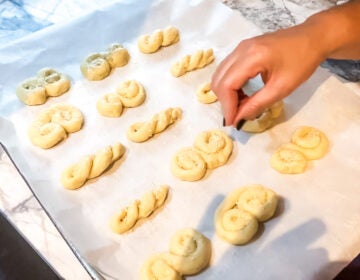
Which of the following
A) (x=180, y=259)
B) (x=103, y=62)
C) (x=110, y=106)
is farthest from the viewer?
(x=103, y=62)

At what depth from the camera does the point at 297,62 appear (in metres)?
0.89

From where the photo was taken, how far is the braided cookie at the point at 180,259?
856 millimetres

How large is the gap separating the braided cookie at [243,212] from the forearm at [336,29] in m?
0.32

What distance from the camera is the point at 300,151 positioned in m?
1.05

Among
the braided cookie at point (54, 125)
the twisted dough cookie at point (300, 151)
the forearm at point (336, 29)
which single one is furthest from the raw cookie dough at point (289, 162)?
the braided cookie at point (54, 125)

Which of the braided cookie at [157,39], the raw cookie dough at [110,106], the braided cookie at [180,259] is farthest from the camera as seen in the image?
the braided cookie at [157,39]

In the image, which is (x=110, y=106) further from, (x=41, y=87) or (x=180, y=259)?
(x=180, y=259)

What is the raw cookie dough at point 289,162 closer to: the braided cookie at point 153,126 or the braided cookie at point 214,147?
the braided cookie at point 214,147

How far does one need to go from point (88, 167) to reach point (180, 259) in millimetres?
306

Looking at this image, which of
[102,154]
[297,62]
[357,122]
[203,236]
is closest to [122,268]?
[203,236]

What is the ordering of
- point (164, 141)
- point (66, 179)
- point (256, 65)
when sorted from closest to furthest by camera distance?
point (256, 65)
point (66, 179)
point (164, 141)

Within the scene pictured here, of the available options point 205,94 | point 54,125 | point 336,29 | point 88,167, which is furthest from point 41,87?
point 336,29

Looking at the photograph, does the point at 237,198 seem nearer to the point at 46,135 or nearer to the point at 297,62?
the point at 297,62

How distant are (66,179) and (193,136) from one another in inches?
12.8
